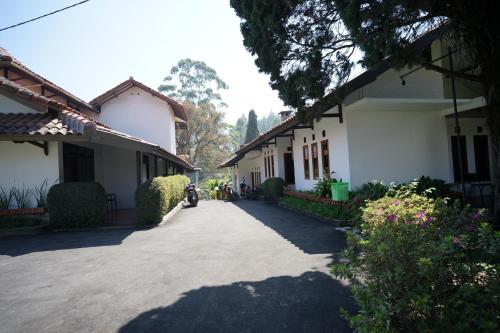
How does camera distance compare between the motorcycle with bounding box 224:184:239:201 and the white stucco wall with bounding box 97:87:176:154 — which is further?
the motorcycle with bounding box 224:184:239:201

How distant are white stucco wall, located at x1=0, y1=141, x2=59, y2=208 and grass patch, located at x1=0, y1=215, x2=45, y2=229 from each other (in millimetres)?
640

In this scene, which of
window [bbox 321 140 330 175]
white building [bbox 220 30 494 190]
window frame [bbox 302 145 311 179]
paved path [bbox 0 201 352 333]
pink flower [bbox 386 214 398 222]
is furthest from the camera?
window frame [bbox 302 145 311 179]

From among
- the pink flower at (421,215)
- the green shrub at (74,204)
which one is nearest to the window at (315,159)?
the green shrub at (74,204)

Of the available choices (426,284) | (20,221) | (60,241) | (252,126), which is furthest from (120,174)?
(252,126)

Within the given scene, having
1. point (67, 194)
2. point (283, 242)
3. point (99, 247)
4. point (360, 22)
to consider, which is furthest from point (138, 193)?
point (360, 22)

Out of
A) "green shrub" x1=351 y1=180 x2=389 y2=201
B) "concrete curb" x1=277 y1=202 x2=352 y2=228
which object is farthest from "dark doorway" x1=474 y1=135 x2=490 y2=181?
"concrete curb" x1=277 y1=202 x2=352 y2=228

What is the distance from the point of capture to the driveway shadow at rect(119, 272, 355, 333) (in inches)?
130

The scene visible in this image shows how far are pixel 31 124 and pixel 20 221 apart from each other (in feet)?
8.96

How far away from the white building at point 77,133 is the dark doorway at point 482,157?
477 inches

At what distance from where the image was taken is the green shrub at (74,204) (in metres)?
9.28

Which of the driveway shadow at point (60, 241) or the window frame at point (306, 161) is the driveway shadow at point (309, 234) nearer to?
the window frame at point (306, 161)

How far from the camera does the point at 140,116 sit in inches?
778

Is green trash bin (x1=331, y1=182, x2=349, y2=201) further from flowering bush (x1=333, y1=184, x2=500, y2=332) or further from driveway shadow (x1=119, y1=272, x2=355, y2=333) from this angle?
flowering bush (x1=333, y1=184, x2=500, y2=332)

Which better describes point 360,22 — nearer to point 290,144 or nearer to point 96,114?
point 290,144
